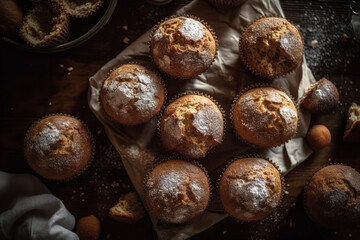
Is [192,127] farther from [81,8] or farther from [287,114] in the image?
[81,8]

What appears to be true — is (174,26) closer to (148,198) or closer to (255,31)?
(255,31)

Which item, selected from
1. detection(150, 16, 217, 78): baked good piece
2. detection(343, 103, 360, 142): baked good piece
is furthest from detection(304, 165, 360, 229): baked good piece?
detection(150, 16, 217, 78): baked good piece

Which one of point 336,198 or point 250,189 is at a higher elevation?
point 250,189

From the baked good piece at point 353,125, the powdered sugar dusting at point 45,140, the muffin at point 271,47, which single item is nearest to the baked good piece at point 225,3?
the muffin at point 271,47

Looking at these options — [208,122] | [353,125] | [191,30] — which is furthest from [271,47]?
[353,125]

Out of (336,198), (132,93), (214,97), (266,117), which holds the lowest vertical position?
(336,198)

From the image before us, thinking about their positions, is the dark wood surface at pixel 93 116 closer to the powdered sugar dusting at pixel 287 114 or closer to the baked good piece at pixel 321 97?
the baked good piece at pixel 321 97
